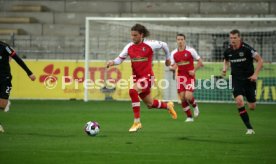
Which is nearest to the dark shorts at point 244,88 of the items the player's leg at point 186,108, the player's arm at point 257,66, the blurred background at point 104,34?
the player's arm at point 257,66

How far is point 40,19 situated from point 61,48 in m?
4.06

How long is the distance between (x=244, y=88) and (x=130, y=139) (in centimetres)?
321

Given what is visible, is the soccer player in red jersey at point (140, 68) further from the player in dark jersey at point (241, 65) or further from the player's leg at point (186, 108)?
the player's leg at point (186, 108)

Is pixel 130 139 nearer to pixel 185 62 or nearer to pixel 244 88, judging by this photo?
pixel 244 88

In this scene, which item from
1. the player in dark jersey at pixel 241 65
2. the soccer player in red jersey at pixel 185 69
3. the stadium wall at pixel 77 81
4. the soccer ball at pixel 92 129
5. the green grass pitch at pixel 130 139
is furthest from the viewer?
the stadium wall at pixel 77 81

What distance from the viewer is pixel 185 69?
1861cm

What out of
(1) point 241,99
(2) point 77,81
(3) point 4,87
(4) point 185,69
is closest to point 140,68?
(1) point 241,99

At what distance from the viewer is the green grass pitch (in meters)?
9.91

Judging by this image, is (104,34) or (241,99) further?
(104,34)

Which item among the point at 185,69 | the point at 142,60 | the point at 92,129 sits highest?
the point at 142,60

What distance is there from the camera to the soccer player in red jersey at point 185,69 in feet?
59.6

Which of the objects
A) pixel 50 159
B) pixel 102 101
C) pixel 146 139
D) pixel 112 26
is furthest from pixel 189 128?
pixel 112 26

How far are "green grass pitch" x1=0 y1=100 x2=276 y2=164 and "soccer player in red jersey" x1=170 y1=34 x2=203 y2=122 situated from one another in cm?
66

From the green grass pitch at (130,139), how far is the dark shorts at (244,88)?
82cm
